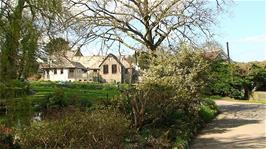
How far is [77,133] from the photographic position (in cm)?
1170

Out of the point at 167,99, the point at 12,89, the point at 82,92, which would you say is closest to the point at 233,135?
the point at 167,99

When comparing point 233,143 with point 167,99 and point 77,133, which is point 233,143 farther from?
point 77,133

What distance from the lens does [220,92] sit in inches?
1884

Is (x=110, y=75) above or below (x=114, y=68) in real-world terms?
below

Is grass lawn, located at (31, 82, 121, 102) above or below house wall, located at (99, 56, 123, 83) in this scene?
below

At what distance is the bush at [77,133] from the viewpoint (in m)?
11.4

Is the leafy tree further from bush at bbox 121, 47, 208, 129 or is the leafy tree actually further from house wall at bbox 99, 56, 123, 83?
house wall at bbox 99, 56, 123, 83

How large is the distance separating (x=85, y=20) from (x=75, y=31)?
3.82 feet

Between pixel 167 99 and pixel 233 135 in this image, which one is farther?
pixel 233 135

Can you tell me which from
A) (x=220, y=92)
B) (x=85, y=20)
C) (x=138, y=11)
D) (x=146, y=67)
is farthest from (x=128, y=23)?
(x=220, y=92)

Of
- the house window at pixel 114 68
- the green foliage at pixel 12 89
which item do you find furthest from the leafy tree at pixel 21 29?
the house window at pixel 114 68

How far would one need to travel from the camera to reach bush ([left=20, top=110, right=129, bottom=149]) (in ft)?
37.4

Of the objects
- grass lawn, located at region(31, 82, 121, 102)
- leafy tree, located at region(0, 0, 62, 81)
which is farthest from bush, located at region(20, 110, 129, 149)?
grass lawn, located at region(31, 82, 121, 102)

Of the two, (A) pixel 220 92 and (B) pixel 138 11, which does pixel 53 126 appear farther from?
(A) pixel 220 92
